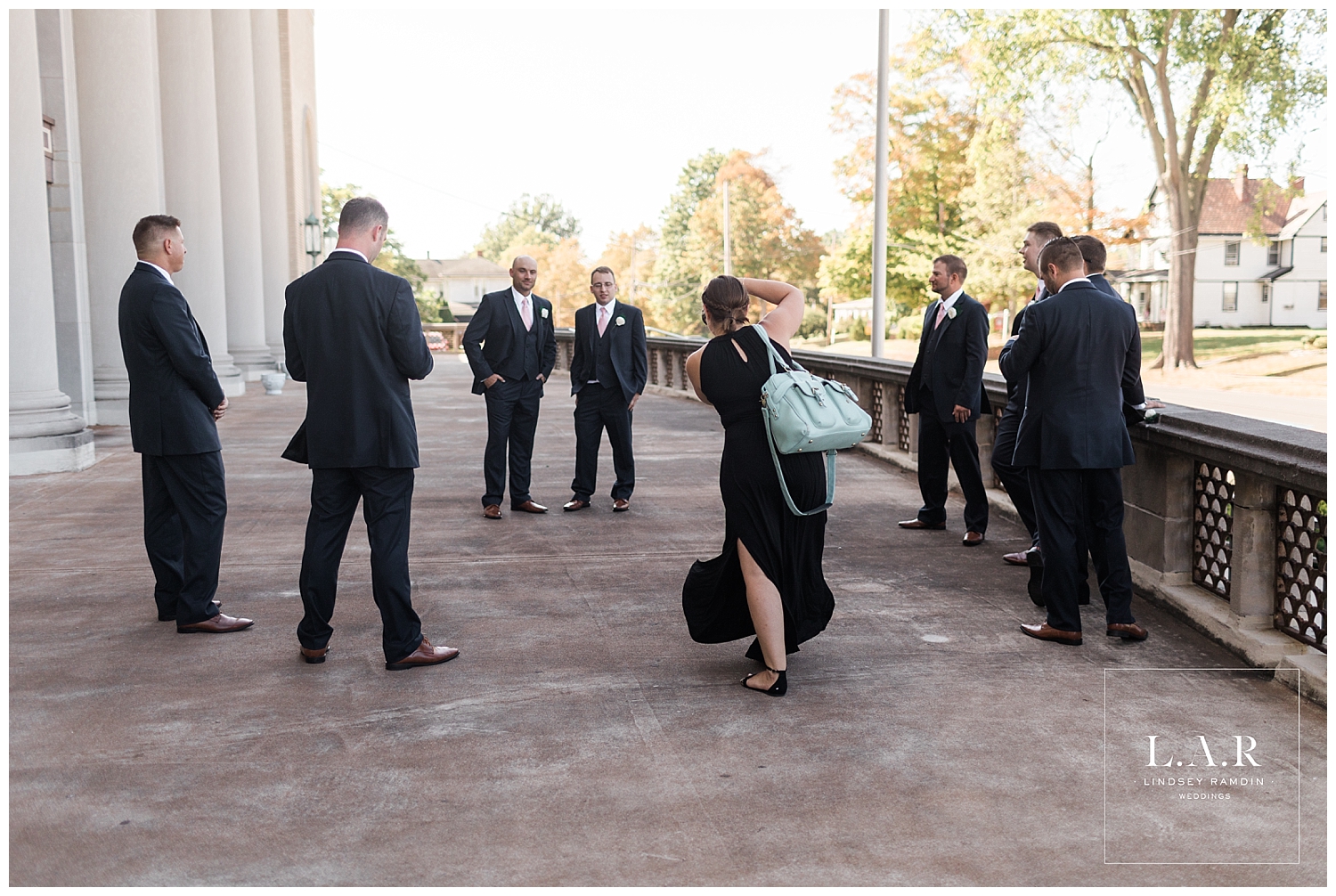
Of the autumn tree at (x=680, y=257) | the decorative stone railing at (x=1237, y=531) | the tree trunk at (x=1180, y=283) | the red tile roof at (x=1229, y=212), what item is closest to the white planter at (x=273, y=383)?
the decorative stone railing at (x=1237, y=531)

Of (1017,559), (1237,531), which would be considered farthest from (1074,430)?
(1017,559)

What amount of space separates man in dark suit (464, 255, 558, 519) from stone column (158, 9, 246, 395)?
11.5 metres

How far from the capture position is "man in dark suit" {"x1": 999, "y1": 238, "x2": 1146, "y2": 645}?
5602 mm

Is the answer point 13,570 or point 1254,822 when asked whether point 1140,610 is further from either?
point 13,570

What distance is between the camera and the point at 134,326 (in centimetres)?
576

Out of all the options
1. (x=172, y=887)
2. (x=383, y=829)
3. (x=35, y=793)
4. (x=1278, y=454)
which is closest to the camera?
(x=172, y=887)

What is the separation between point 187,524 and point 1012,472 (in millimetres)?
4709

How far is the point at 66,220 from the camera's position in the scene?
14078mm

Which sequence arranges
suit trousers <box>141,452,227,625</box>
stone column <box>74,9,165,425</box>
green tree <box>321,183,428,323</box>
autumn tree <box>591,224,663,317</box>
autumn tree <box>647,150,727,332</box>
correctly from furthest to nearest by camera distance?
autumn tree <box>591,224,663,317</box> < autumn tree <box>647,150,727,332</box> < green tree <box>321,183,428,323</box> < stone column <box>74,9,165,425</box> < suit trousers <box>141,452,227,625</box>

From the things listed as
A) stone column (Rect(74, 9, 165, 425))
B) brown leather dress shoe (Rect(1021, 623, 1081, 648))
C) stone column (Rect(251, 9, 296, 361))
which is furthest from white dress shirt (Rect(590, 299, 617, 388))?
stone column (Rect(251, 9, 296, 361))

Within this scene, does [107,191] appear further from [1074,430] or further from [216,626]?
[1074,430]

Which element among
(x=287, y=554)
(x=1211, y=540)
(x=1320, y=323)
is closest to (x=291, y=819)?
(x=287, y=554)

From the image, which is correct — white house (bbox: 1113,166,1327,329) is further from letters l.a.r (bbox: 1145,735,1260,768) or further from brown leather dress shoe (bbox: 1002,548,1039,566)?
letters l.a.r (bbox: 1145,735,1260,768)

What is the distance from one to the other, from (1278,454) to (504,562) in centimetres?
439
